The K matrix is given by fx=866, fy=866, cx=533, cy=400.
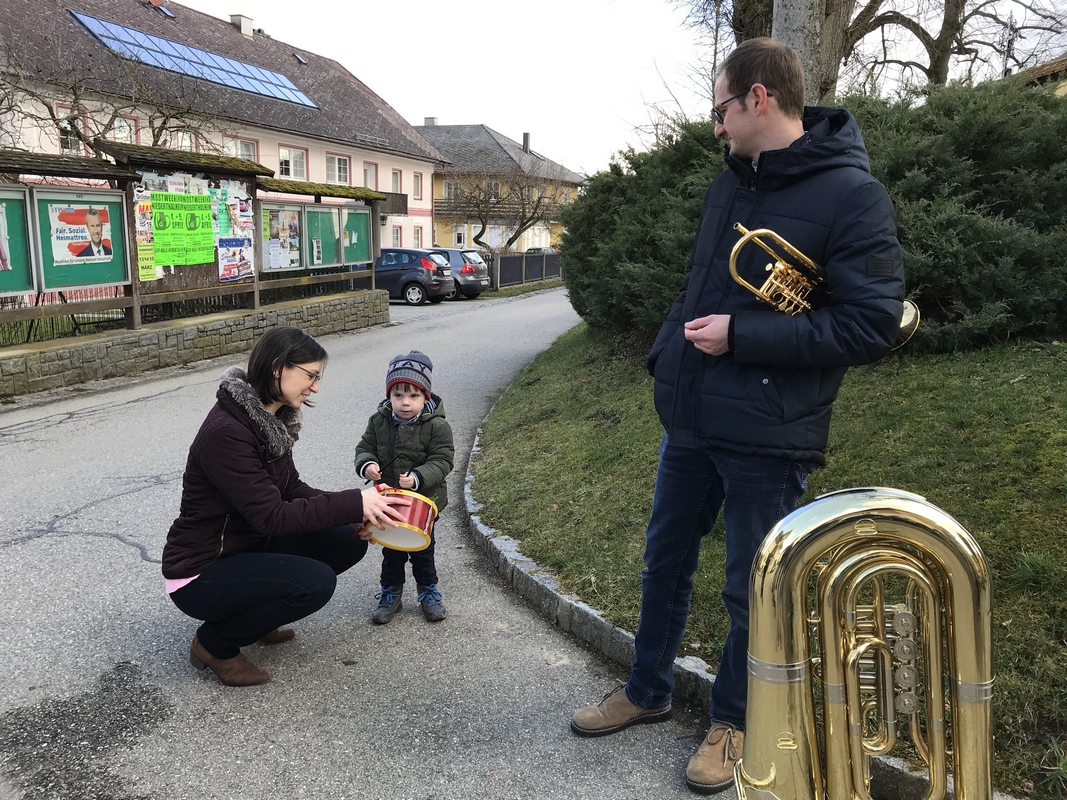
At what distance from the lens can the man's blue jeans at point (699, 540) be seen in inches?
102

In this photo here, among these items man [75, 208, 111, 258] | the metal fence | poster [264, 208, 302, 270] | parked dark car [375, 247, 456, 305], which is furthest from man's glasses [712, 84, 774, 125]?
the metal fence

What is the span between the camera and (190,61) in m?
29.7

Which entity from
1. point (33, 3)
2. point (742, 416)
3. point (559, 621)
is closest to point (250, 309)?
point (559, 621)

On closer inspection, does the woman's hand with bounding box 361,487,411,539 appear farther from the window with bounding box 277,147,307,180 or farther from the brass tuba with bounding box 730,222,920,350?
the window with bounding box 277,147,307,180

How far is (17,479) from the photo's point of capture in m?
6.38

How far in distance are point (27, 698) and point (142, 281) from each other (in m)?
9.17

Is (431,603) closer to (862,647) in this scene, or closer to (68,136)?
(862,647)

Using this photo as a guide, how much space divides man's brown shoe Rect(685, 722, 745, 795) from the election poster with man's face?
9590 millimetres

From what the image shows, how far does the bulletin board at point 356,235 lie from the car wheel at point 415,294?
557 centimetres

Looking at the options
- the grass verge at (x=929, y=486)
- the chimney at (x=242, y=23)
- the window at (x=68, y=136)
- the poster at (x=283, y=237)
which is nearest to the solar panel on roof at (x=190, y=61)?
the chimney at (x=242, y=23)

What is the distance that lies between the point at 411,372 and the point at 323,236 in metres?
13.2

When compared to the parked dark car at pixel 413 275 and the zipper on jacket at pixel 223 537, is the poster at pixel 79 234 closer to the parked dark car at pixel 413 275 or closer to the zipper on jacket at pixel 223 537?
the zipper on jacket at pixel 223 537

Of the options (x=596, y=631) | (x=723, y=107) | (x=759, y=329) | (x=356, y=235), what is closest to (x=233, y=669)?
(x=596, y=631)

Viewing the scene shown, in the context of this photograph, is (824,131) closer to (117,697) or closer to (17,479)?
(117,697)
